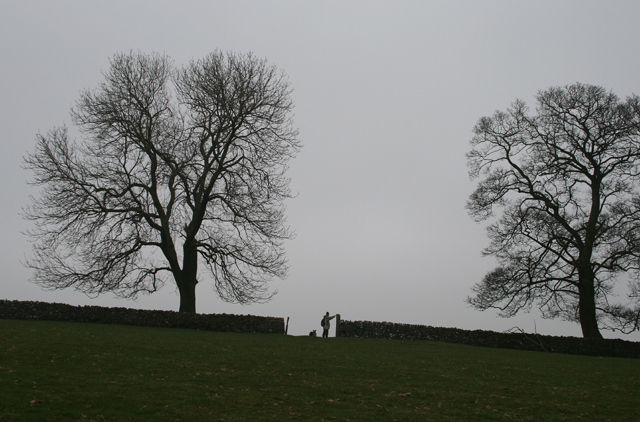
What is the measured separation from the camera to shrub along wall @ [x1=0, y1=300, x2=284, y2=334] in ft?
88.4

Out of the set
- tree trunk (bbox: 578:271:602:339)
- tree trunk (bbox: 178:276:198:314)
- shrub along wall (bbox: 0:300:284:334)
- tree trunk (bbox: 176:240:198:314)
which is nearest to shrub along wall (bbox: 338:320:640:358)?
tree trunk (bbox: 578:271:602:339)

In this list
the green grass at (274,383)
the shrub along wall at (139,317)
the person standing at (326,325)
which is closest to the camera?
the green grass at (274,383)

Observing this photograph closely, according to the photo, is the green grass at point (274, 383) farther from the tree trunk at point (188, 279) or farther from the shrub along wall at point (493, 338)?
the tree trunk at point (188, 279)

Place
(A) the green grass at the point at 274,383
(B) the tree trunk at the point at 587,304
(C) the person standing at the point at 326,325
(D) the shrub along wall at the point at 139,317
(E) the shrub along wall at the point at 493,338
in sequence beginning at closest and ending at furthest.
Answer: (A) the green grass at the point at 274,383
(D) the shrub along wall at the point at 139,317
(E) the shrub along wall at the point at 493,338
(C) the person standing at the point at 326,325
(B) the tree trunk at the point at 587,304

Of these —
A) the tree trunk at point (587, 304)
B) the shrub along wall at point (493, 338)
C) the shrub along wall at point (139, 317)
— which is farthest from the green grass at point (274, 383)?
the tree trunk at point (587, 304)

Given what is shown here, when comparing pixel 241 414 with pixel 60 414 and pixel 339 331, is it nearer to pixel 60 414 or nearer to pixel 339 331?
pixel 60 414

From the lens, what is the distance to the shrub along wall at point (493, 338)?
28.2 m

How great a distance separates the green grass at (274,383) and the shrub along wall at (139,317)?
15.2ft

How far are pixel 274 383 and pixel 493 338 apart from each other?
1900 cm

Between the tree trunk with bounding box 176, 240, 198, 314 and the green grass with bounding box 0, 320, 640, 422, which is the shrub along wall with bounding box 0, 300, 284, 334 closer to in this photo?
the tree trunk with bounding box 176, 240, 198, 314

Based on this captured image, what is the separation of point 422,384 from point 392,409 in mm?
3367

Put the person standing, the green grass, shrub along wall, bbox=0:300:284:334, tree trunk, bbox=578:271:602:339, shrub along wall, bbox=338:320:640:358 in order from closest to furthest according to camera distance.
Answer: the green grass
shrub along wall, bbox=0:300:284:334
shrub along wall, bbox=338:320:640:358
the person standing
tree trunk, bbox=578:271:602:339

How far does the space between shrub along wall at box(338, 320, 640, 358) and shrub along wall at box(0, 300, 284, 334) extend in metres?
4.83

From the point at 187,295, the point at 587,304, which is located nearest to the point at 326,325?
the point at 187,295
